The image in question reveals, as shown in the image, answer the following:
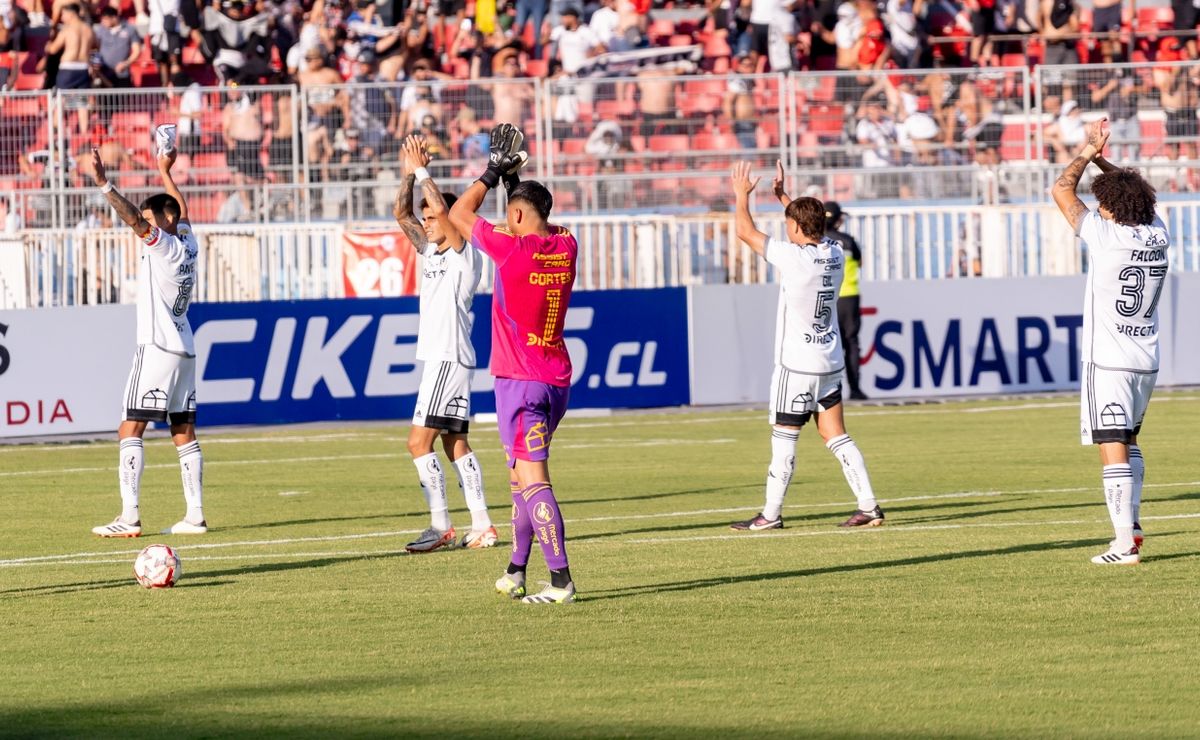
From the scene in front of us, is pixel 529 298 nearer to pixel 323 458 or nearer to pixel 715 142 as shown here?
pixel 323 458

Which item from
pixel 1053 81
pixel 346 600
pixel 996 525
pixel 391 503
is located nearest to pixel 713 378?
pixel 1053 81

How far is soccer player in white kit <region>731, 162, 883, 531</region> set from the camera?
1325 centimetres

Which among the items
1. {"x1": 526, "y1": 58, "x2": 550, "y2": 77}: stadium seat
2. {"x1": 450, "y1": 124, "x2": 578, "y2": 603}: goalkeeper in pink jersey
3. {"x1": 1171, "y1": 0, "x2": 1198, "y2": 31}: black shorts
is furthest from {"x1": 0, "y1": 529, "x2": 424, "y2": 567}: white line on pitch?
{"x1": 1171, "y1": 0, "x2": 1198, "y2": 31}: black shorts

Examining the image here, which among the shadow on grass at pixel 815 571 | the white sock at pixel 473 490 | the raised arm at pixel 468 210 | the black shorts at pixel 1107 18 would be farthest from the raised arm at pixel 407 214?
the black shorts at pixel 1107 18

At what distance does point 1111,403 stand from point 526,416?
10.7ft

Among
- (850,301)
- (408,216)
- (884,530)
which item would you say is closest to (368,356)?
(850,301)

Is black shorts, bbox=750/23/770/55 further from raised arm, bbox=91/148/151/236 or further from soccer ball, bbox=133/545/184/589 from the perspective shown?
soccer ball, bbox=133/545/184/589

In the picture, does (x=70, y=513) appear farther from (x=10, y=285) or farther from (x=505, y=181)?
(x=10, y=285)

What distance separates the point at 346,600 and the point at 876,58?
75.9ft

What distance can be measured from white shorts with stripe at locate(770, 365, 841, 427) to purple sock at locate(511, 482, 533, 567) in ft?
11.6

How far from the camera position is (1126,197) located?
11008 millimetres

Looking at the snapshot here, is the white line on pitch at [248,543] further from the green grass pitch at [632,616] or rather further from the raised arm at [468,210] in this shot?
the raised arm at [468,210]

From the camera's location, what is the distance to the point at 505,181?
10.3 m

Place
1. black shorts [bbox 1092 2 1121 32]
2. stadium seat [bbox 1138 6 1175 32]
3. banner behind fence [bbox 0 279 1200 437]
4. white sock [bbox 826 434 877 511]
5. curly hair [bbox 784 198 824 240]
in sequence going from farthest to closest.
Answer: stadium seat [bbox 1138 6 1175 32] → black shorts [bbox 1092 2 1121 32] → banner behind fence [bbox 0 279 1200 437] → white sock [bbox 826 434 877 511] → curly hair [bbox 784 198 824 240]
